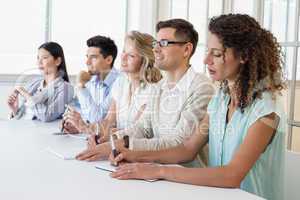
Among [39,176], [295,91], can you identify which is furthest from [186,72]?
A: [39,176]

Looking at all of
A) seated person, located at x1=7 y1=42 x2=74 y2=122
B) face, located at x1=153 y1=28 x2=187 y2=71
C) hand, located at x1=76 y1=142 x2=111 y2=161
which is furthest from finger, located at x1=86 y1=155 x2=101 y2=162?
seated person, located at x1=7 y1=42 x2=74 y2=122

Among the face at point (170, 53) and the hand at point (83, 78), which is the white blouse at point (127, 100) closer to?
the face at point (170, 53)

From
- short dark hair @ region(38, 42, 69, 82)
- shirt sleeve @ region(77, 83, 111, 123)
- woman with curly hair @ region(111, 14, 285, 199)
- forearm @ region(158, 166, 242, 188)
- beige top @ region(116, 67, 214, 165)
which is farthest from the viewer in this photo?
short dark hair @ region(38, 42, 69, 82)

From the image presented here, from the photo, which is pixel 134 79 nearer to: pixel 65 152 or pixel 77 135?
pixel 77 135

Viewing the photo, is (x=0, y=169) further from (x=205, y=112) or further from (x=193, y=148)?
(x=205, y=112)

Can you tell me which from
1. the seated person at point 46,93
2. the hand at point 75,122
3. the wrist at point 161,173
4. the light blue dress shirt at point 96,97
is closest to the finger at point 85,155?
the wrist at point 161,173

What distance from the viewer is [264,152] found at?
1.65m

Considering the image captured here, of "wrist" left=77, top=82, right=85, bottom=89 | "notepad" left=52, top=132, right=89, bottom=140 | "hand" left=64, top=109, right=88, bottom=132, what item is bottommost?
"notepad" left=52, top=132, right=89, bottom=140

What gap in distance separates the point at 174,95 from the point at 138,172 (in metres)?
0.77

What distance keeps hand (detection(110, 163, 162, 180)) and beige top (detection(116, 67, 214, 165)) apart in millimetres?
389

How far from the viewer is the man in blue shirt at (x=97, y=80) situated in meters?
3.01

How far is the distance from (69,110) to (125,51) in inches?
18.4

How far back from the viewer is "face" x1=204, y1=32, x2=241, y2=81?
1.69 m

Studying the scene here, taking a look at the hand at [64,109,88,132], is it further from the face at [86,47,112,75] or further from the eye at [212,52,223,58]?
the eye at [212,52,223,58]
